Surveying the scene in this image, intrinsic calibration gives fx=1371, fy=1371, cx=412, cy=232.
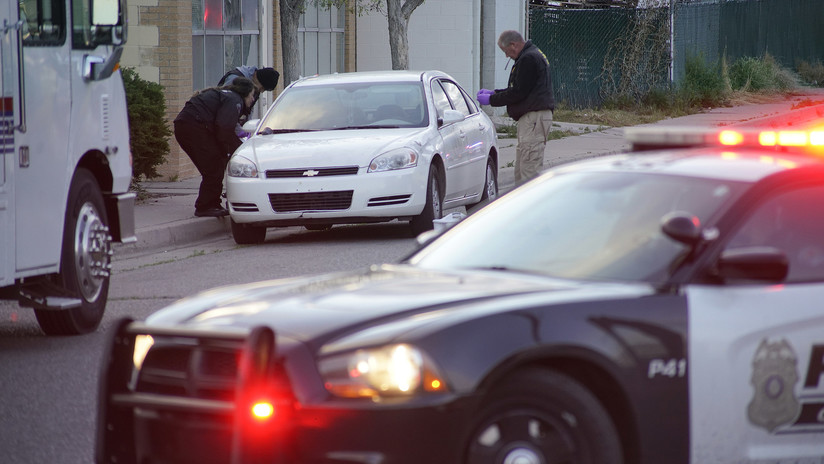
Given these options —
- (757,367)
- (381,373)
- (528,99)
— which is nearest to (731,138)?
(757,367)

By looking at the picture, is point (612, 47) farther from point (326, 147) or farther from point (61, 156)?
point (61, 156)

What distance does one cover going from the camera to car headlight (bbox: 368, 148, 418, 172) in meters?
12.8

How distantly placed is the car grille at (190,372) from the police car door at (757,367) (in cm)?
151

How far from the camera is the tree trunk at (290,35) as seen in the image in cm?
2166

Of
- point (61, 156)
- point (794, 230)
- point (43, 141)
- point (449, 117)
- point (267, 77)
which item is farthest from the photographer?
point (267, 77)

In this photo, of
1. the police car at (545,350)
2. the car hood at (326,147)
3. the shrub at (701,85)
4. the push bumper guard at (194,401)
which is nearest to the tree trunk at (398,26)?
the car hood at (326,147)

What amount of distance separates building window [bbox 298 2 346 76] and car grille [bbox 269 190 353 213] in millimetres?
13327

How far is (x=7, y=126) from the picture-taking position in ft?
24.9

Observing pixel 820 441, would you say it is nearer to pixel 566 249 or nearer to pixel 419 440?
pixel 566 249

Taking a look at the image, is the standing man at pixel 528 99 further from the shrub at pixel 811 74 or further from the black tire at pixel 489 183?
the shrub at pixel 811 74

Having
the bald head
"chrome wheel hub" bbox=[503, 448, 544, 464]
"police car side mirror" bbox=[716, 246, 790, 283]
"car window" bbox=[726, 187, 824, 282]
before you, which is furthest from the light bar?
the bald head

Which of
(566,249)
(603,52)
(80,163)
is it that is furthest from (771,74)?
(566,249)

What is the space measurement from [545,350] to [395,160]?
864 centimetres

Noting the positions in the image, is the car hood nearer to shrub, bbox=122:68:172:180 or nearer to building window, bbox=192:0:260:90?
shrub, bbox=122:68:172:180
